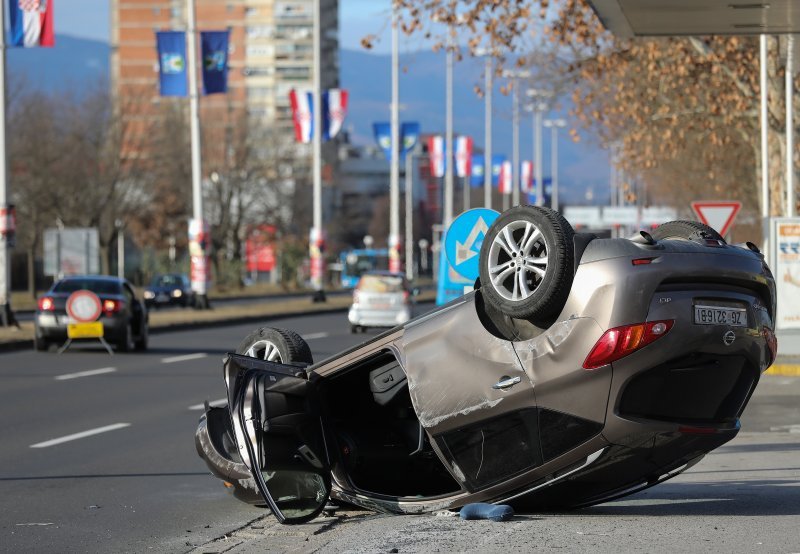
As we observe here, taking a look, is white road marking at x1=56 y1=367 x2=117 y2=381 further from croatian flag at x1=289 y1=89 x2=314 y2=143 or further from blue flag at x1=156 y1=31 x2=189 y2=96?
croatian flag at x1=289 y1=89 x2=314 y2=143

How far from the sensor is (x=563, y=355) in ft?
25.8

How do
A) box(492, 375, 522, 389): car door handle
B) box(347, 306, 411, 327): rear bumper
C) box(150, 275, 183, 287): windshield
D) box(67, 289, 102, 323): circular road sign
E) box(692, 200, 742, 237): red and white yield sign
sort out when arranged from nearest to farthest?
1. box(492, 375, 522, 389): car door handle
2. box(692, 200, 742, 237): red and white yield sign
3. box(67, 289, 102, 323): circular road sign
4. box(347, 306, 411, 327): rear bumper
5. box(150, 275, 183, 287): windshield

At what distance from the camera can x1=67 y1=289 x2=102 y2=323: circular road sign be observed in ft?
90.3

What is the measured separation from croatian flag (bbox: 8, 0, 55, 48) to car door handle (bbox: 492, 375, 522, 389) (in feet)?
84.5

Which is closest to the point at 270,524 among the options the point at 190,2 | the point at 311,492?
the point at 311,492

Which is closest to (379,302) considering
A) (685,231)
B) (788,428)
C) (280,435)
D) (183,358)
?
(183,358)

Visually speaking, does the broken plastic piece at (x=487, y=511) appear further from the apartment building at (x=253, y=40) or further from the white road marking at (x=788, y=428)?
the apartment building at (x=253, y=40)

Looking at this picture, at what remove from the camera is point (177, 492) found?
36.1 feet

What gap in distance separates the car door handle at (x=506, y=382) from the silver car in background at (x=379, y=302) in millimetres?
29941

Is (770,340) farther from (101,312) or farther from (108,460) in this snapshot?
(101,312)

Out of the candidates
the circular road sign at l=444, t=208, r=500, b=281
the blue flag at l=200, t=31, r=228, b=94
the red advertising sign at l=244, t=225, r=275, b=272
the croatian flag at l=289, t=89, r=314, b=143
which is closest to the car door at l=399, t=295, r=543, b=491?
the circular road sign at l=444, t=208, r=500, b=281

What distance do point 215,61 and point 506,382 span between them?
3567cm

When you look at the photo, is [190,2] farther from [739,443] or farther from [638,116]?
[739,443]

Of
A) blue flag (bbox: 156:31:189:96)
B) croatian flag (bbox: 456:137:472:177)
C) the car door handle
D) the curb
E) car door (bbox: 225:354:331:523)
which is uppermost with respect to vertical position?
blue flag (bbox: 156:31:189:96)
